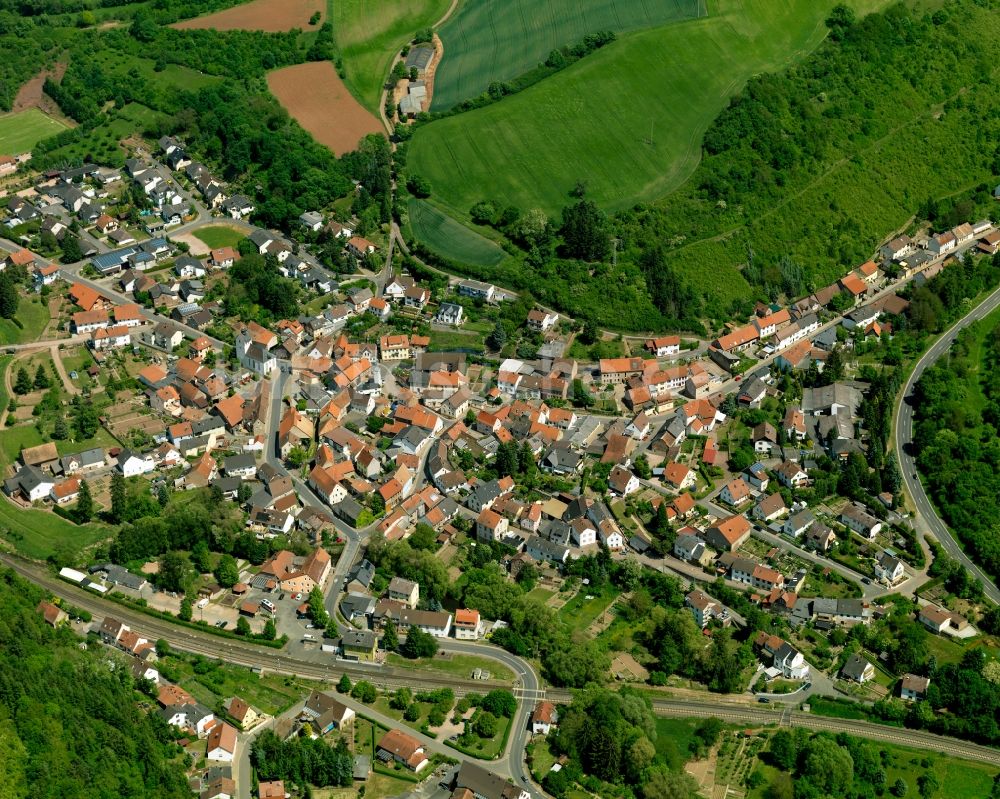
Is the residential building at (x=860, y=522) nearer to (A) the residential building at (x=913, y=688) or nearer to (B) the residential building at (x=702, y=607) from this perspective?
(B) the residential building at (x=702, y=607)

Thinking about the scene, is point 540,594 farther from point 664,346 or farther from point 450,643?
point 664,346

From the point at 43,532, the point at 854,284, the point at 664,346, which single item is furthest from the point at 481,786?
the point at 854,284

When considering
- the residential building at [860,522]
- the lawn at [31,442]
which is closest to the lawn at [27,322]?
the lawn at [31,442]

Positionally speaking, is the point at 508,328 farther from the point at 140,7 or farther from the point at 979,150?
the point at 140,7

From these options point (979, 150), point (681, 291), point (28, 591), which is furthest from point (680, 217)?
point (28, 591)

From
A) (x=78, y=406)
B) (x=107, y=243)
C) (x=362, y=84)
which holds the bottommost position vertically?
(x=78, y=406)
